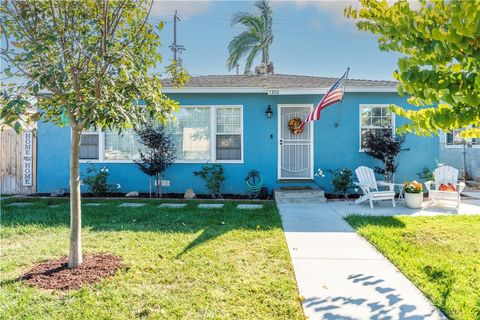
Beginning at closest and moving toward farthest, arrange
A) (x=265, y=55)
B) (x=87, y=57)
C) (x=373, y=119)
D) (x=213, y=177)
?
1. (x=87, y=57)
2. (x=213, y=177)
3. (x=373, y=119)
4. (x=265, y=55)

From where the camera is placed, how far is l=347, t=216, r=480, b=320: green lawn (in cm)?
281

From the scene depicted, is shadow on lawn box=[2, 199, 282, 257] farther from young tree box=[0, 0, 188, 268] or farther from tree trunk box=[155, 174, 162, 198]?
young tree box=[0, 0, 188, 268]

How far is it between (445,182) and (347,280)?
587 centimetres

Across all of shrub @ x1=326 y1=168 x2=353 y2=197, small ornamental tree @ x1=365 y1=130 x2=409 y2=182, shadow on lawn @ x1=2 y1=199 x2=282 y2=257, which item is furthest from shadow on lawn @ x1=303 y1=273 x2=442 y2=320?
small ornamental tree @ x1=365 y1=130 x2=409 y2=182

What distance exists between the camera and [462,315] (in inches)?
99.2

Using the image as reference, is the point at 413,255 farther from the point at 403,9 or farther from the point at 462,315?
the point at 403,9

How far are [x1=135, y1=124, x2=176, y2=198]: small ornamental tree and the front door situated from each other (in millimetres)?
3408

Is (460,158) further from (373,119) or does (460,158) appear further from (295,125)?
(295,125)

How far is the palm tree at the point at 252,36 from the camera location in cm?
1808

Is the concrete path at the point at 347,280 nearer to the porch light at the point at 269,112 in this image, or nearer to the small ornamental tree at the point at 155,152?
the porch light at the point at 269,112

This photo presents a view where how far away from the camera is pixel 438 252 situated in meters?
4.02

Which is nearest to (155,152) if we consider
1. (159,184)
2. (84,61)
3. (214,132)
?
(159,184)

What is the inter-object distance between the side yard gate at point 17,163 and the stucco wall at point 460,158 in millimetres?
15135

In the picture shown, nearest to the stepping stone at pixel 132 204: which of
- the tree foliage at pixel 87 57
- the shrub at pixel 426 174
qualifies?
the tree foliage at pixel 87 57
